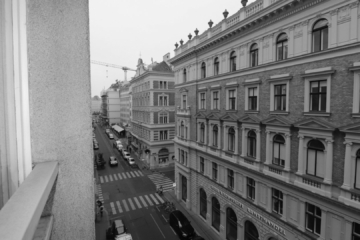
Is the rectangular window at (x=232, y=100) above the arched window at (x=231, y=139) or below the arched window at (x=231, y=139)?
above

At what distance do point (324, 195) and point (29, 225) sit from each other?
1169 centimetres

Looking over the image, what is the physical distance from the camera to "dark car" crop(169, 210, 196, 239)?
16188mm

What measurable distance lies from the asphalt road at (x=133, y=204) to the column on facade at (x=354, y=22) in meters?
17.8

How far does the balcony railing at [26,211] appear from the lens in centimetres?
86

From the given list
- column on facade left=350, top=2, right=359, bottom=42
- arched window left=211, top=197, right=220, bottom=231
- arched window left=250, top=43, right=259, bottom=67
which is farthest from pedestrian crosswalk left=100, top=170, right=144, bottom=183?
column on facade left=350, top=2, right=359, bottom=42

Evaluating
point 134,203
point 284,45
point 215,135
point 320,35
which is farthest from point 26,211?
point 134,203

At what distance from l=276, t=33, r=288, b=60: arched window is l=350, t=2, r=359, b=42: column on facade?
309cm

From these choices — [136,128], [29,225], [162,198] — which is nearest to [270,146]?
[29,225]

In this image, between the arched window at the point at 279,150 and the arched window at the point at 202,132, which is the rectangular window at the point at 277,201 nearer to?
the arched window at the point at 279,150

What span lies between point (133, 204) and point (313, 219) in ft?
58.2

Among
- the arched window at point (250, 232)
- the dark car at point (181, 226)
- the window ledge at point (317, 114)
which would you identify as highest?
the window ledge at point (317, 114)

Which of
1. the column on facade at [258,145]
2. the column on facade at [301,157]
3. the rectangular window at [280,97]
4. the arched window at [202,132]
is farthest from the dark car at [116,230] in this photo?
the rectangular window at [280,97]

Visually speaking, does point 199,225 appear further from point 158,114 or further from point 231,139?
point 158,114

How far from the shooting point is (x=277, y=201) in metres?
11.9
